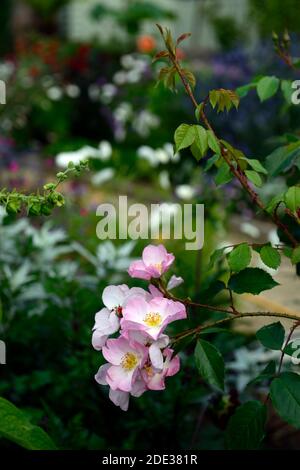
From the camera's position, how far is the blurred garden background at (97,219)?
1.95 meters

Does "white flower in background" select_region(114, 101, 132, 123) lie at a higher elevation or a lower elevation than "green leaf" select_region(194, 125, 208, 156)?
higher

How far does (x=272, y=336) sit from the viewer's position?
1.25m

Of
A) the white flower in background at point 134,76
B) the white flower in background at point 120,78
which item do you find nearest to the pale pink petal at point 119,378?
the white flower in background at point 134,76

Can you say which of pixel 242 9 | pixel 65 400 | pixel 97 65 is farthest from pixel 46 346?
pixel 242 9

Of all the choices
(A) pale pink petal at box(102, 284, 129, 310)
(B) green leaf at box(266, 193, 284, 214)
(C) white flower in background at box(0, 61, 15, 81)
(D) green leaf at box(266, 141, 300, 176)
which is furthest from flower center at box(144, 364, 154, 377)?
(C) white flower in background at box(0, 61, 15, 81)

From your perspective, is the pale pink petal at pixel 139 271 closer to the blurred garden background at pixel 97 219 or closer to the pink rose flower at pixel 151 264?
the pink rose flower at pixel 151 264

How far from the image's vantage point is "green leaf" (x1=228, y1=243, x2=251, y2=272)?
48.8 inches

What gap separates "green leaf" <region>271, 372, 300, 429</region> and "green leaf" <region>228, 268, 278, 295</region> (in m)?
0.15

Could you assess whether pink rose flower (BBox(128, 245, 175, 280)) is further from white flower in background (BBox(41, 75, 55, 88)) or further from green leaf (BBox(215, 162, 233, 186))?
white flower in background (BBox(41, 75, 55, 88))

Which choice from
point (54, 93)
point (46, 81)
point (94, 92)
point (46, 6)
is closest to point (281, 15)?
point (94, 92)

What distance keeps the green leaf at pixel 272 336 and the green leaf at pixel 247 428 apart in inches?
4.1

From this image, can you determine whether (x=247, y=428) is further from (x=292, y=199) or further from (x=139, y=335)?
(x=292, y=199)

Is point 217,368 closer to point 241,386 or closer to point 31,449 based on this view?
point 31,449

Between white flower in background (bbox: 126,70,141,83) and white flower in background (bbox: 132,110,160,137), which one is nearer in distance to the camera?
white flower in background (bbox: 132,110,160,137)
